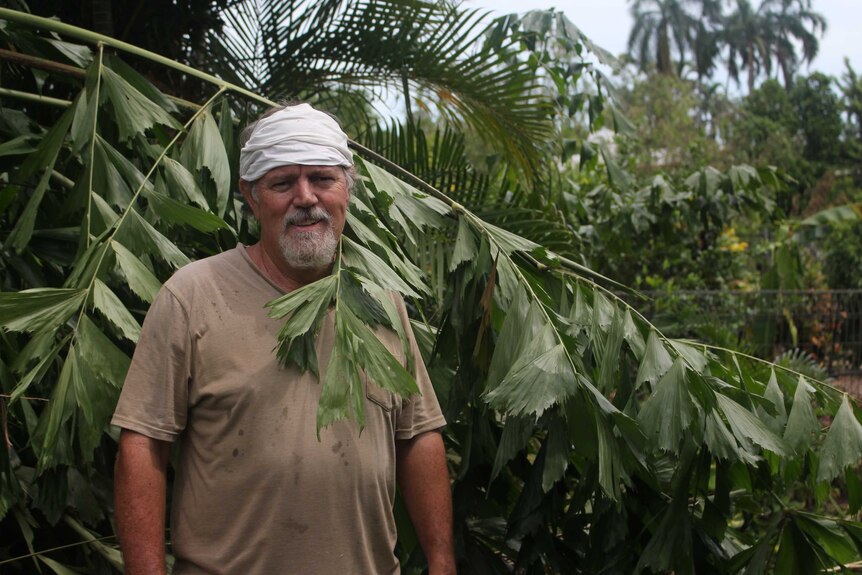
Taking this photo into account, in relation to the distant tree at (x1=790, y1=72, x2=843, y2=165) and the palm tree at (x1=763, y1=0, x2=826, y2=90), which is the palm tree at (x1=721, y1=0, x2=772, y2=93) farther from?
the distant tree at (x1=790, y1=72, x2=843, y2=165)

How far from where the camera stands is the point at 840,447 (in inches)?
117

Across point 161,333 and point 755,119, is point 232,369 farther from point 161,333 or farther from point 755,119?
point 755,119

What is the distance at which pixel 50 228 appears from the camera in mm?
3256

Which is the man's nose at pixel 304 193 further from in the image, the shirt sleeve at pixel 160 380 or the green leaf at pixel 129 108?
the green leaf at pixel 129 108

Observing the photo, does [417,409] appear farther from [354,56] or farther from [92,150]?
[354,56]

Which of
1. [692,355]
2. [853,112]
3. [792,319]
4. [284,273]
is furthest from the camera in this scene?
[853,112]

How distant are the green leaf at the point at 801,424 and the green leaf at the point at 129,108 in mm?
1993

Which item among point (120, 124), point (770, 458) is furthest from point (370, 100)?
point (770, 458)

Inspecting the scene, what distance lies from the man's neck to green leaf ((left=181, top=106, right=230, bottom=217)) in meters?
0.60

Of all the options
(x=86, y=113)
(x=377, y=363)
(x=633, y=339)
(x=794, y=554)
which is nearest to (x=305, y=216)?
(x=377, y=363)

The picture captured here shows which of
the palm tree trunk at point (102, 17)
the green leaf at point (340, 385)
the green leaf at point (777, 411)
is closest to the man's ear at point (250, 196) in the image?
the green leaf at point (340, 385)

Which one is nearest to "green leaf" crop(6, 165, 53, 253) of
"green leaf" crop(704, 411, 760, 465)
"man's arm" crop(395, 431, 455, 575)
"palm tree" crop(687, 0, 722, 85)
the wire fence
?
"man's arm" crop(395, 431, 455, 575)

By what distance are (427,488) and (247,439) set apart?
0.56 m

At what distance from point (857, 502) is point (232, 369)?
6.63ft
